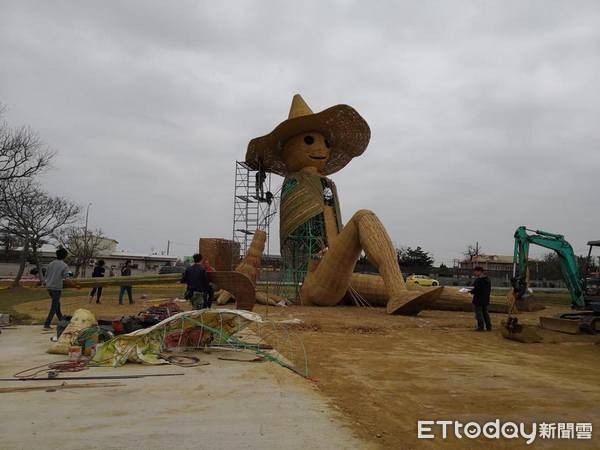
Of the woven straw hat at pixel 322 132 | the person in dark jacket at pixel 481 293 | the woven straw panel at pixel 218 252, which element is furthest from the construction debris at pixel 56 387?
the woven straw panel at pixel 218 252

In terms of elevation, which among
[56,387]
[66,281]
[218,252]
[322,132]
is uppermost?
[322,132]

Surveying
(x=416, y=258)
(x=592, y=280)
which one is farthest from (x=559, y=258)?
(x=416, y=258)

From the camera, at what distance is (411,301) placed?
38.3ft

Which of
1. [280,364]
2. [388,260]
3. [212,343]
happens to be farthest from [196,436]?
[388,260]

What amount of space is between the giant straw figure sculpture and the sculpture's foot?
6.73 ft

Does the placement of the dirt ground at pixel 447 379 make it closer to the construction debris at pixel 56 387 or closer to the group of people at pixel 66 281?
the group of people at pixel 66 281

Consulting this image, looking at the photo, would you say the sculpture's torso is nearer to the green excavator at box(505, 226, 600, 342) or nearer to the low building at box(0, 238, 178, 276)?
the green excavator at box(505, 226, 600, 342)

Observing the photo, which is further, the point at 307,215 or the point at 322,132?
the point at 322,132

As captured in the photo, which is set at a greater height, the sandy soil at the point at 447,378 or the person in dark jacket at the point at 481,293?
the person in dark jacket at the point at 481,293

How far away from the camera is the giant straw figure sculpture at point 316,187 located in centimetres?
1446

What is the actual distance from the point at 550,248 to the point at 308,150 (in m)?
8.91

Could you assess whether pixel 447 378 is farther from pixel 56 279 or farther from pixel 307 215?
pixel 307 215

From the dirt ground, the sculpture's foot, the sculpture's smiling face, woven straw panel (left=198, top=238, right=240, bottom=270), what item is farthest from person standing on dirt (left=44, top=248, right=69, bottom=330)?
woven straw panel (left=198, top=238, right=240, bottom=270)

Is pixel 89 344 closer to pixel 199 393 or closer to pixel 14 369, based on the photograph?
pixel 14 369
